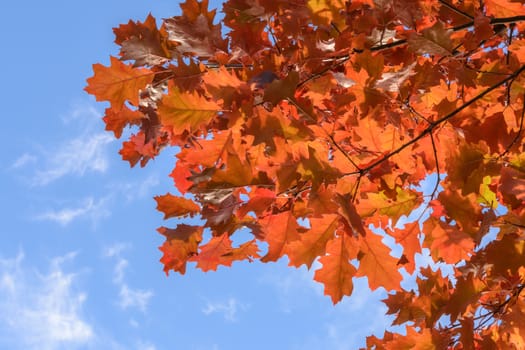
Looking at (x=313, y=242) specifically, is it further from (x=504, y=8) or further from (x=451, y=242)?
(x=504, y=8)

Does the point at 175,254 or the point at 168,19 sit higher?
the point at 168,19

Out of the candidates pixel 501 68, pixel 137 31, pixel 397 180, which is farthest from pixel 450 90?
pixel 137 31

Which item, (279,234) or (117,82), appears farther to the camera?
(117,82)

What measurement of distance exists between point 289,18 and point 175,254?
1.09 m

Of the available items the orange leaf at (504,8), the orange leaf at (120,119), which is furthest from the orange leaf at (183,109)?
the orange leaf at (504,8)

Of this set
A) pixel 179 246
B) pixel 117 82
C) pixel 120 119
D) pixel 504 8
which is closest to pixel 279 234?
pixel 179 246

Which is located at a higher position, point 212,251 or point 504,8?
point 504,8

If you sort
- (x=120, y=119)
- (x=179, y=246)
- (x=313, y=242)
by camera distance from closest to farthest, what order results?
1. (x=313, y=242)
2. (x=179, y=246)
3. (x=120, y=119)

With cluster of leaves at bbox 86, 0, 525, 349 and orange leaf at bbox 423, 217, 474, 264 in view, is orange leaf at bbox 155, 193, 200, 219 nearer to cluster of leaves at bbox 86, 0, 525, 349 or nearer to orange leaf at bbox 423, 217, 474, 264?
cluster of leaves at bbox 86, 0, 525, 349

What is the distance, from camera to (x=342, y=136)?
213 cm

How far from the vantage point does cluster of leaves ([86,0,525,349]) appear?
172cm

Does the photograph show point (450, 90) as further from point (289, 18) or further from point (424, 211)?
point (289, 18)

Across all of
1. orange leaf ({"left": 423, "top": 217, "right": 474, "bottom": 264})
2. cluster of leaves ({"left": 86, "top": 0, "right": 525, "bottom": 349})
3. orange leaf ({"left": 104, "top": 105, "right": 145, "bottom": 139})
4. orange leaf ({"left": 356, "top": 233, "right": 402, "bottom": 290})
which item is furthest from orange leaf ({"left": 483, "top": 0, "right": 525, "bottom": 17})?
orange leaf ({"left": 104, "top": 105, "right": 145, "bottom": 139})

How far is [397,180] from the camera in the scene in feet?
7.61
